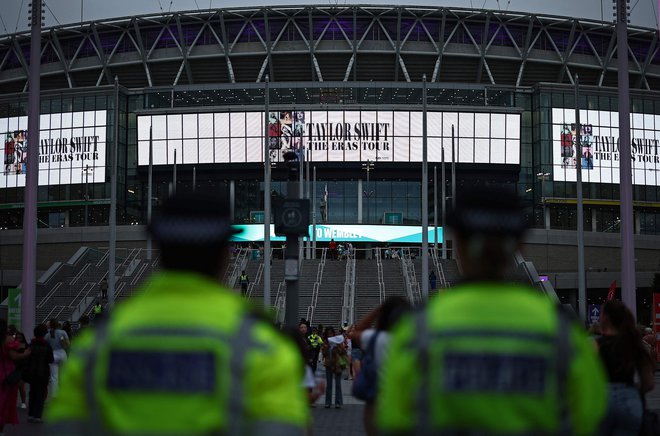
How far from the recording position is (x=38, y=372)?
656 inches

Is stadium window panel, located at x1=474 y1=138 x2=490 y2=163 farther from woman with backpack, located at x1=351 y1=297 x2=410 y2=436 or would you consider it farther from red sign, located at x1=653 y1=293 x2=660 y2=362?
woman with backpack, located at x1=351 y1=297 x2=410 y2=436

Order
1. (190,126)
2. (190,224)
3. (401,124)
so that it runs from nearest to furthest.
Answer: (190,224) → (401,124) → (190,126)

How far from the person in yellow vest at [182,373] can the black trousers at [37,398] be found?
14179mm

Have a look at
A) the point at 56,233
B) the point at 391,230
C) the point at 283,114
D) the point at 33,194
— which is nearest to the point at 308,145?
the point at 283,114

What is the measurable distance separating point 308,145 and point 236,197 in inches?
272

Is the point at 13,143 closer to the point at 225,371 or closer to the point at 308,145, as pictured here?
the point at 308,145

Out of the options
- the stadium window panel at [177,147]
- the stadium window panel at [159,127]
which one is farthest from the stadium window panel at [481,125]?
the stadium window panel at [159,127]

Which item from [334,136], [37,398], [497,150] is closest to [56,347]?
[37,398]

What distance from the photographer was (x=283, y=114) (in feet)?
253

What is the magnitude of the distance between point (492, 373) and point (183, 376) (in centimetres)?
89

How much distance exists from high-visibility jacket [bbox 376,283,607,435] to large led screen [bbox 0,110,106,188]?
3017 inches

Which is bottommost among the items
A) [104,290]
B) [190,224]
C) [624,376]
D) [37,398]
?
[37,398]

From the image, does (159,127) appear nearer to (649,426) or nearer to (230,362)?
(649,426)

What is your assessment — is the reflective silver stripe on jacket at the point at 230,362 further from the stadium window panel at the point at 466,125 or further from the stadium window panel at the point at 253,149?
the stadium window panel at the point at 466,125
